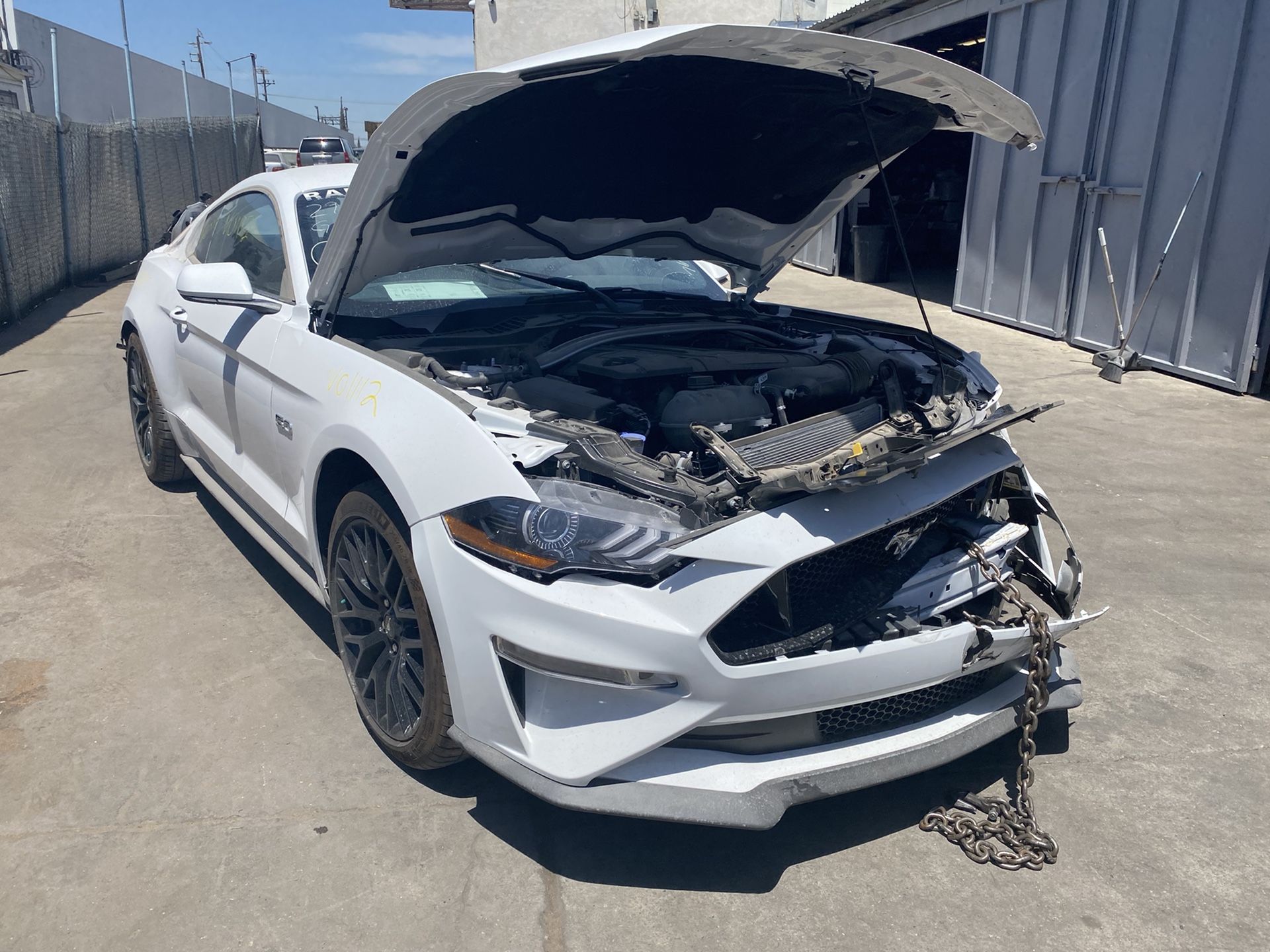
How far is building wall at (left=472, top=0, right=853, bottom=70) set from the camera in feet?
93.4

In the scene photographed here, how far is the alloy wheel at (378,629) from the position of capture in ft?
8.88

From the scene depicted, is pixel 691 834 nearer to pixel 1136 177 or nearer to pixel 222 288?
pixel 222 288

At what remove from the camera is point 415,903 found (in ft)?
7.79

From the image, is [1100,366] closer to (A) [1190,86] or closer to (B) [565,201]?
(A) [1190,86]

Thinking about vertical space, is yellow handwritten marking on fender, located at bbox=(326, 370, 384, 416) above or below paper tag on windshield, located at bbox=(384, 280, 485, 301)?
below

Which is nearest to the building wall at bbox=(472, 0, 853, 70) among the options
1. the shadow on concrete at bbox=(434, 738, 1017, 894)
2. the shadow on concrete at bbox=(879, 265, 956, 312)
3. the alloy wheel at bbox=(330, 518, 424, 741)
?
the shadow on concrete at bbox=(879, 265, 956, 312)

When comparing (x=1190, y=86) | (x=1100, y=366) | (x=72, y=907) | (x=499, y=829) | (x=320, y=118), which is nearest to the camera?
(x=72, y=907)

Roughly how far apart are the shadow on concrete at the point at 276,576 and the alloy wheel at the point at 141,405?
1.23 ft

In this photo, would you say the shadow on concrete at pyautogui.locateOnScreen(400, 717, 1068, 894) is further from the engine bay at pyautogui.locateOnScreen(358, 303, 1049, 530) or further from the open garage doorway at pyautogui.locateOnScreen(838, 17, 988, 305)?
the open garage doorway at pyautogui.locateOnScreen(838, 17, 988, 305)

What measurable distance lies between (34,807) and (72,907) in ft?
1.62

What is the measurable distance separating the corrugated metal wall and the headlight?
715 centimetres

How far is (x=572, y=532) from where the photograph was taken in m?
2.34

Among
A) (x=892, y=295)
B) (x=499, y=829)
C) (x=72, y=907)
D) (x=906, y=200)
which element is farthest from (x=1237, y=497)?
(x=906, y=200)

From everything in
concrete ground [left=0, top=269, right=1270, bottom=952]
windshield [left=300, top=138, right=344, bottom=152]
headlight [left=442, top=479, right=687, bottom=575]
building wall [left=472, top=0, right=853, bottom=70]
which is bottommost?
concrete ground [left=0, top=269, right=1270, bottom=952]
